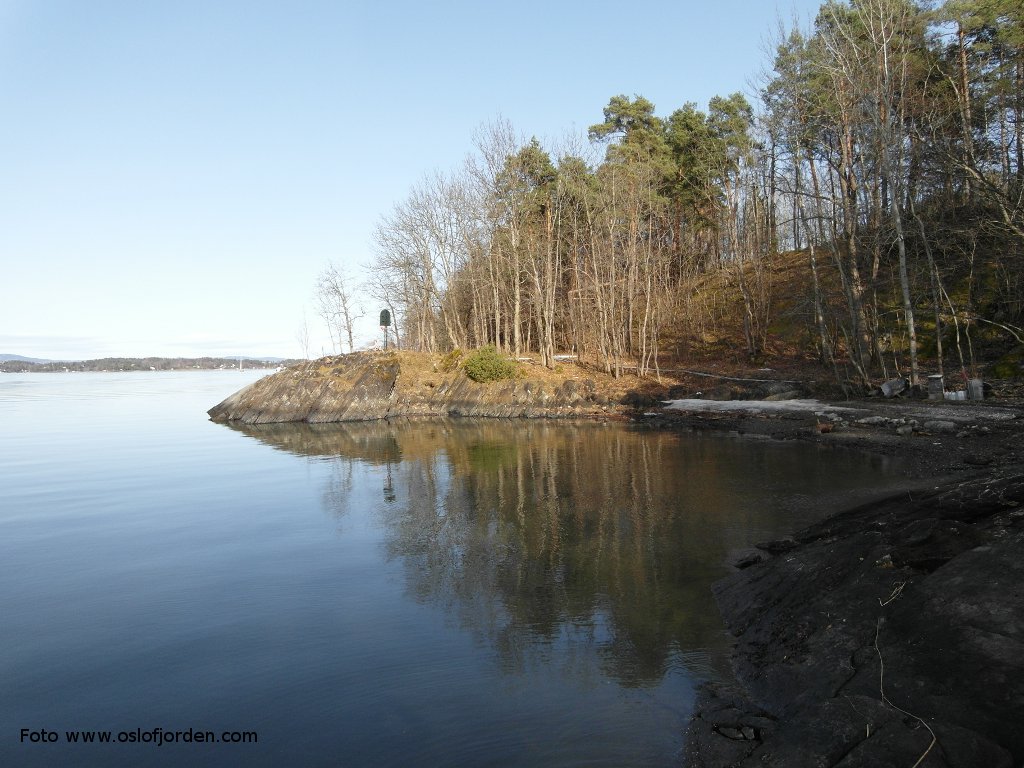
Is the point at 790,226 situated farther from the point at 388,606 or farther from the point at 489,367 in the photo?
the point at 388,606

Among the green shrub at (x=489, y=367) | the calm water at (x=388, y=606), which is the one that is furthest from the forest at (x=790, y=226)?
the calm water at (x=388, y=606)

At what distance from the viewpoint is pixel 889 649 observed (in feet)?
16.3

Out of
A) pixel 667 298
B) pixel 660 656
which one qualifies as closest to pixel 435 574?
pixel 660 656

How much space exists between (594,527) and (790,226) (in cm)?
4713

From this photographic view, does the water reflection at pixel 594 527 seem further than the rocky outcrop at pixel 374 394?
No

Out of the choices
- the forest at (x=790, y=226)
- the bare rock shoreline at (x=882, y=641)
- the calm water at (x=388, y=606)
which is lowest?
the calm water at (x=388, y=606)

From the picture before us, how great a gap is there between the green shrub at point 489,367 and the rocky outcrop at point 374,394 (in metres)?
0.44

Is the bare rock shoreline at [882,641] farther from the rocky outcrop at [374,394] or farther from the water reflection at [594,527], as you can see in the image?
the rocky outcrop at [374,394]

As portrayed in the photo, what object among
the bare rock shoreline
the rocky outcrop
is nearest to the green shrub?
the rocky outcrop

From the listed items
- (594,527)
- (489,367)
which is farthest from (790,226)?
(594,527)

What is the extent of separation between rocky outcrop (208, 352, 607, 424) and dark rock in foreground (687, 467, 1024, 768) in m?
27.2

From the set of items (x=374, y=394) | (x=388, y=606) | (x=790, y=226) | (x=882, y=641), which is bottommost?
(x=388, y=606)

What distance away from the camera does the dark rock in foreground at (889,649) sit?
3934 millimetres

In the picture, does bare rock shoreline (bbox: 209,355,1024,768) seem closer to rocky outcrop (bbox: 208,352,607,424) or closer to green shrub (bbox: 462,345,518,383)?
rocky outcrop (bbox: 208,352,607,424)
